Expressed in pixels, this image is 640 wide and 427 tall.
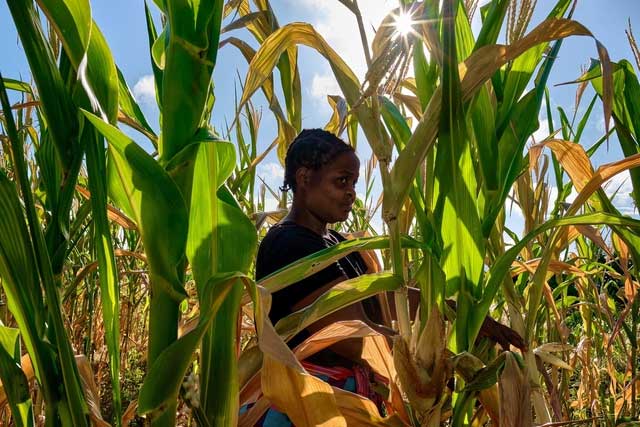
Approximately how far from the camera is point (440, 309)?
0.60m

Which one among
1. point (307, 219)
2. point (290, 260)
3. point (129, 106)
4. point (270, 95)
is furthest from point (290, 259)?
point (129, 106)

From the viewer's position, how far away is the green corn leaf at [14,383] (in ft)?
1.53

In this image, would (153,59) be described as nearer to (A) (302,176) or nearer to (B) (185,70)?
(B) (185,70)

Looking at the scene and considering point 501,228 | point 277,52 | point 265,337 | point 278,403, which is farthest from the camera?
point 501,228

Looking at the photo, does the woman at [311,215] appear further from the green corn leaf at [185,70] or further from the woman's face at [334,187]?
the green corn leaf at [185,70]

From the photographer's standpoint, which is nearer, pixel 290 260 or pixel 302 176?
pixel 290 260

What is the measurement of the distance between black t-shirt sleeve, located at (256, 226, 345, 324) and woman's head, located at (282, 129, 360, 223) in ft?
0.38

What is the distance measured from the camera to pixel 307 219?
1.30m

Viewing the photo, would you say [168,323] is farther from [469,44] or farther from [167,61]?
[469,44]

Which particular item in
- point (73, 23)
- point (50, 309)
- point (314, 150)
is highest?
point (314, 150)

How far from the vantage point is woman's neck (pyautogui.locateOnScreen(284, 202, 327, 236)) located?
1287 mm

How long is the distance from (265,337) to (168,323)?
90 millimetres

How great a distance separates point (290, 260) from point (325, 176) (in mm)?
249

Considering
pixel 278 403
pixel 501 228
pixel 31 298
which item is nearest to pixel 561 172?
pixel 501 228
